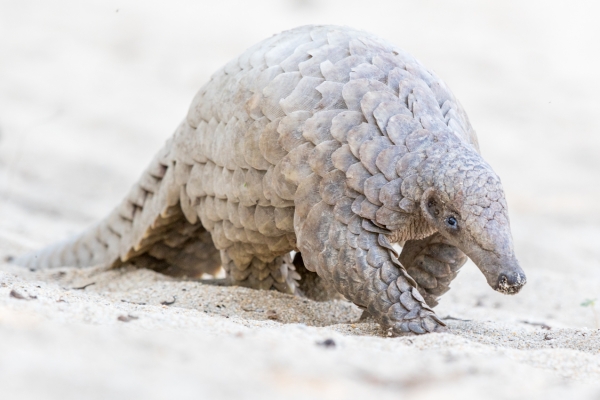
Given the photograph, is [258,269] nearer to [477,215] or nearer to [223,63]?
[477,215]

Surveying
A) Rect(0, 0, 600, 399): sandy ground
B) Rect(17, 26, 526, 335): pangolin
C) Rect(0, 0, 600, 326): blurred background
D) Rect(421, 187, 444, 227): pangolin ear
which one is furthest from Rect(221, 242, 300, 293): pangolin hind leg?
Rect(0, 0, 600, 326): blurred background

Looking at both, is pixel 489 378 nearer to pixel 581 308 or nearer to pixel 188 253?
pixel 188 253

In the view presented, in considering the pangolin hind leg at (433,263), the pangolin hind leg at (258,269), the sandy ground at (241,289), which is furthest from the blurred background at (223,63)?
the pangolin hind leg at (258,269)

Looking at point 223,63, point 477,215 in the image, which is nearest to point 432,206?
point 477,215

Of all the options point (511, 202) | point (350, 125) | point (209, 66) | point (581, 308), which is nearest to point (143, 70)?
point (209, 66)

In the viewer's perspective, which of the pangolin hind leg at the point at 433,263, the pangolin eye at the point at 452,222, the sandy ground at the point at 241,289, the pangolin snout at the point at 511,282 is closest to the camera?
the sandy ground at the point at 241,289

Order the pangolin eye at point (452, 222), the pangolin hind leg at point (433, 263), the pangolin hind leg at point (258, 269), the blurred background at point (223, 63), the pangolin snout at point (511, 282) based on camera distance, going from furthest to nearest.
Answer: the blurred background at point (223, 63)
the pangolin hind leg at point (258, 269)
the pangolin hind leg at point (433, 263)
the pangolin eye at point (452, 222)
the pangolin snout at point (511, 282)

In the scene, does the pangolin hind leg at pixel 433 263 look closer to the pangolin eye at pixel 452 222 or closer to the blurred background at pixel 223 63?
the pangolin eye at pixel 452 222
